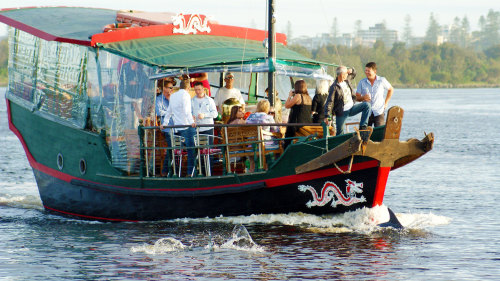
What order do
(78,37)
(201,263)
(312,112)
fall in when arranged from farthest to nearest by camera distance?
(78,37) < (312,112) < (201,263)

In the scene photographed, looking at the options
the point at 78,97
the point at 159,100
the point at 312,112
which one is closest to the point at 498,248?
the point at 312,112

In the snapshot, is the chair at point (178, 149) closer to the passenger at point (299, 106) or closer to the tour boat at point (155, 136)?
the tour boat at point (155, 136)

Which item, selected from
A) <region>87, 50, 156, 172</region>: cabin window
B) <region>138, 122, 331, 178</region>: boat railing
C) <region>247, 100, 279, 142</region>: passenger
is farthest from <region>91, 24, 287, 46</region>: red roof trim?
<region>247, 100, 279, 142</region>: passenger

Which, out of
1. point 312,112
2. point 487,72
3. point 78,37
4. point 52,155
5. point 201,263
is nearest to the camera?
point 201,263

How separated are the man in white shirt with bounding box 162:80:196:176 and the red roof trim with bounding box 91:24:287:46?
77.0 inches

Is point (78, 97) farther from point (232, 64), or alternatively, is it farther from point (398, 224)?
point (398, 224)

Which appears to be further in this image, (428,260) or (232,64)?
(232,64)

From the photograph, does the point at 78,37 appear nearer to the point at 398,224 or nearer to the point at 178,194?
the point at 178,194

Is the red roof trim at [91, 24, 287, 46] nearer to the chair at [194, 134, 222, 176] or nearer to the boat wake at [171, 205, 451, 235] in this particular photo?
the chair at [194, 134, 222, 176]

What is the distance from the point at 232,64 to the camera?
1488cm

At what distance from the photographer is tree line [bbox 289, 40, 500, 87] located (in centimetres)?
13388

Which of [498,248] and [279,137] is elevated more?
[279,137]

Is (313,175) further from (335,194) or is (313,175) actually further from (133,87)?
(133,87)

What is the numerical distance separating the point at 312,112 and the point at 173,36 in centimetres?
364
